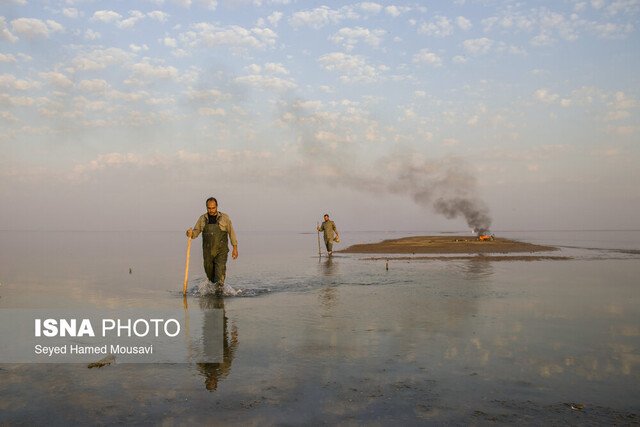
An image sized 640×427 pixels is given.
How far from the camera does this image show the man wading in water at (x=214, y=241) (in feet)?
42.3

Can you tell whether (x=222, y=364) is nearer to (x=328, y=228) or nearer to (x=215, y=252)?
(x=215, y=252)

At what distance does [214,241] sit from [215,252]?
11.4 inches

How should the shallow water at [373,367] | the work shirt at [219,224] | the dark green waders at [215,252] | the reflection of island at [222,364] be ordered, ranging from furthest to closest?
1. the work shirt at [219,224]
2. the dark green waders at [215,252]
3. the reflection of island at [222,364]
4. the shallow water at [373,367]

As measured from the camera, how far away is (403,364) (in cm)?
602

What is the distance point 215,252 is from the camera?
42.3ft

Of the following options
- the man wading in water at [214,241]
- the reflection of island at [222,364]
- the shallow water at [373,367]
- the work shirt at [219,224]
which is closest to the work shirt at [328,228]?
the work shirt at [219,224]

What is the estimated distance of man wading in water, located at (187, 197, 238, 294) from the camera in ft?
42.3

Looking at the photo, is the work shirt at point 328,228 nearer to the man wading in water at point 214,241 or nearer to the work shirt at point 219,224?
the work shirt at point 219,224

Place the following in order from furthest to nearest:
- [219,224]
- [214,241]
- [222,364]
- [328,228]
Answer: [328,228]
[219,224]
[214,241]
[222,364]

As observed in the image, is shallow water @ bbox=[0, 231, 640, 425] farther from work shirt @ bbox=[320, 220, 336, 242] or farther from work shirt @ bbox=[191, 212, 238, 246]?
work shirt @ bbox=[320, 220, 336, 242]

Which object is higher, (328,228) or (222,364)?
(328,228)

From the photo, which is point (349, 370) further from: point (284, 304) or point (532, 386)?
point (284, 304)

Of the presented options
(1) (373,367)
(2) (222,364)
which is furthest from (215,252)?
(1) (373,367)

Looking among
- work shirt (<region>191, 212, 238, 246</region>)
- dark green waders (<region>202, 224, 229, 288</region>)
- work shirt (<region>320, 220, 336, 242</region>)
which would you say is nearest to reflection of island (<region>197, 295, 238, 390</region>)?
dark green waders (<region>202, 224, 229, 288</region>)
